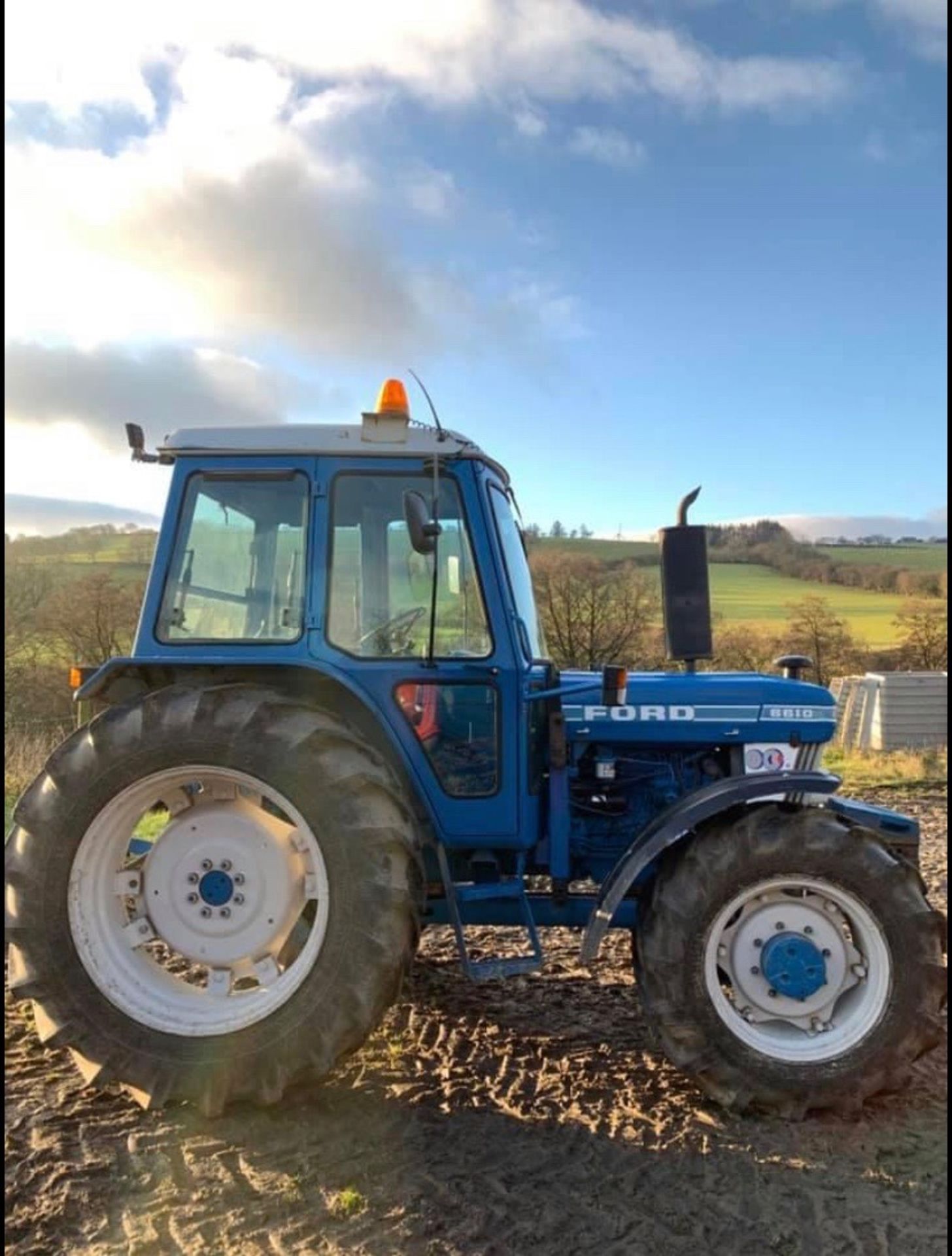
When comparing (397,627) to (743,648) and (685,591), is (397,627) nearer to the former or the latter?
(685,591)

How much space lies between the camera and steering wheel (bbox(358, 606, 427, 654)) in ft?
12.0

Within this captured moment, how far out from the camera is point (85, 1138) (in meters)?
3.05

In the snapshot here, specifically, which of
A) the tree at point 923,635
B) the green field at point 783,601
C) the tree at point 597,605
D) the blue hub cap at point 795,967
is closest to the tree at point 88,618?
the tree at point 597,605

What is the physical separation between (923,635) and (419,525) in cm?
2177

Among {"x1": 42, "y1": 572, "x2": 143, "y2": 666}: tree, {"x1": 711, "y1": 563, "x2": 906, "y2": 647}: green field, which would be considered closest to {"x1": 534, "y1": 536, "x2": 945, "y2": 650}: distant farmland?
{"x1": 711, "y1": 563, "x2": 906, "y2": 647}: green field

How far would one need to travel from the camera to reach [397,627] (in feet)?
12.1

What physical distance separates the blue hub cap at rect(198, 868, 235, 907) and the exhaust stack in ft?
7.26

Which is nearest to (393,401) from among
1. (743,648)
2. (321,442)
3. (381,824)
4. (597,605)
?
(321,442)

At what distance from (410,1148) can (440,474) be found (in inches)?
96.5

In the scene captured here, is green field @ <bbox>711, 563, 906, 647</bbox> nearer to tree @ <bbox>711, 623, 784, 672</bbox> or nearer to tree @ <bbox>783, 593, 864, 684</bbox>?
tree @ <bbox>783, 593, 864, 684</bbox>

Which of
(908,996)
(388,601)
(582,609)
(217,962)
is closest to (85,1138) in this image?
(217,962)

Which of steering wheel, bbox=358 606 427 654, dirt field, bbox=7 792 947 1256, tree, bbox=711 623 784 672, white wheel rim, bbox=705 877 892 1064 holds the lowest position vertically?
dirt field, bbox=7 792 947 1256

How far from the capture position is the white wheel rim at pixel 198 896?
3305 millimetres

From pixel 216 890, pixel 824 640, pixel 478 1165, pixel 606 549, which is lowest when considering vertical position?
pixel 478 1165
